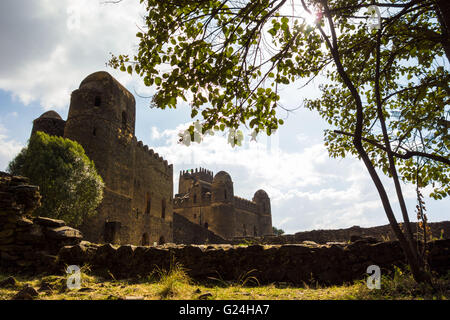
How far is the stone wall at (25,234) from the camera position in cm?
584

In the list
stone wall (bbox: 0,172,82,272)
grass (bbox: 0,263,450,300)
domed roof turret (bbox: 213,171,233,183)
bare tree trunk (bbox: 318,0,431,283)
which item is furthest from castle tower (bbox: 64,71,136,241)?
domed roof turret (bbox: 213,171,233,183)

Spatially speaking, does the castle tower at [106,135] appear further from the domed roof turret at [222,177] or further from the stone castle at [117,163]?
the domed roof turret at [222,177]

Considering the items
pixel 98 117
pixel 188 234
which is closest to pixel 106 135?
pixel 98 117

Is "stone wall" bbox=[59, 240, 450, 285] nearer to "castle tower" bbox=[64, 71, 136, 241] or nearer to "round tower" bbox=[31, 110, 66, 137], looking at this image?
"castle tower" bbox=[64, 71, 136, 241]

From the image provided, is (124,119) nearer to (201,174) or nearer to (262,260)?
(262,260)

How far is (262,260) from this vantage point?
213 inches

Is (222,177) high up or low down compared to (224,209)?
up

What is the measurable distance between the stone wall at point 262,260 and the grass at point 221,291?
0.34 m

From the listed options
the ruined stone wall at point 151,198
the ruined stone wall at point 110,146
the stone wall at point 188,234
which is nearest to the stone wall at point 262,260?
the ruined stone wall at point 110,146

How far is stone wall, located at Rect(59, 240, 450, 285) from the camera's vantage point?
507 centimetres

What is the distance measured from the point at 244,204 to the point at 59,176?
98.6ft
